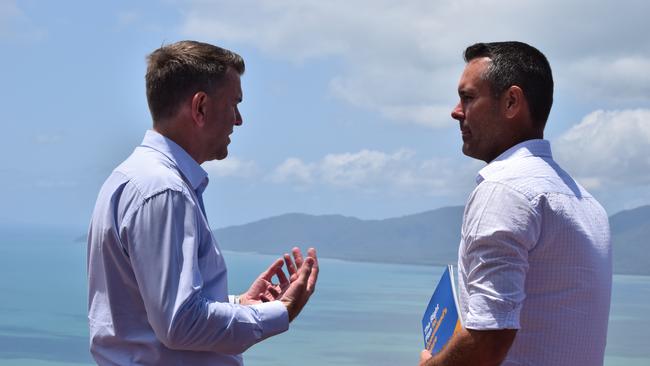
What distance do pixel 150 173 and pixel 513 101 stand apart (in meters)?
1.07

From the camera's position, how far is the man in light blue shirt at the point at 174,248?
2500mm

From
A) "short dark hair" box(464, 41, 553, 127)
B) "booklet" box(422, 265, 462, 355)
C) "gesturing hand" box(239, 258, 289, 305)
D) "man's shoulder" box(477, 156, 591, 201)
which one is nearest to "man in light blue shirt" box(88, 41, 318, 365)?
"gesturing hand" box(239, 258, 289, 305)

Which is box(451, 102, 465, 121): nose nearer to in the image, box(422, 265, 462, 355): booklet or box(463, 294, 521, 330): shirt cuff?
box(422, 265, 462, 355): booklet

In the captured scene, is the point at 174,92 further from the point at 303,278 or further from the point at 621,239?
the point at 621,239

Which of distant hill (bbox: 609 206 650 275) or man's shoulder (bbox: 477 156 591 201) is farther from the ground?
man's shoulder (bbox: 477 156 591 201)

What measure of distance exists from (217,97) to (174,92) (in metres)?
0.13

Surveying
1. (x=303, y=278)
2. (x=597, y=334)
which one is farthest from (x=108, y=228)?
(x=597, y=334)

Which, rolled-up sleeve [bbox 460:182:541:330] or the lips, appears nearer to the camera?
rolled-up sleeve [bbox 460:182:541:330]

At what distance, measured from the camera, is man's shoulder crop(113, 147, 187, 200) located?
2562mm

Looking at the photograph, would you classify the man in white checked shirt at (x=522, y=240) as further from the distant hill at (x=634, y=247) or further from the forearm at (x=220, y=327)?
the distant hill at (x=634, y=247)

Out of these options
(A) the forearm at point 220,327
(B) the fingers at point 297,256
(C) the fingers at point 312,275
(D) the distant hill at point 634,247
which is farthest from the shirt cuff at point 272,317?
(D) the distant hill at point 634,247

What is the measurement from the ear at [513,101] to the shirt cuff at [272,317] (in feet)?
2.87

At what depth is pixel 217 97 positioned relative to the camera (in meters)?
2.79

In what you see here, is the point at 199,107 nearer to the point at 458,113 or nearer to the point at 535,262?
the point at 458,113
